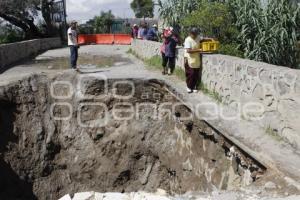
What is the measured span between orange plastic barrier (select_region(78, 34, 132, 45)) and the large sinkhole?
19.7 meters

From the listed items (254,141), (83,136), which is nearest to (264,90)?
(254,141)

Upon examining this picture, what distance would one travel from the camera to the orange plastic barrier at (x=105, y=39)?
108 ft

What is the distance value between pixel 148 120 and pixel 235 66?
3.95 metres

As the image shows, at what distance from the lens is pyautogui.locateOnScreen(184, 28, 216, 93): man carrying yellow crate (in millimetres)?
10467

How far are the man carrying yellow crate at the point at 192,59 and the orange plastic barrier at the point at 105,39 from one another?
21855mm

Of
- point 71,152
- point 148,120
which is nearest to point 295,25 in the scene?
point 148,120

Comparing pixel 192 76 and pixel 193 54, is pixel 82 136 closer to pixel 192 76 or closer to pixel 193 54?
pixel 192 76

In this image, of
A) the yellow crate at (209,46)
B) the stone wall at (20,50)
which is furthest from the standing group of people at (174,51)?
the stone wall at (20,50)

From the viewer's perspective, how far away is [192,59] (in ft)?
35.0

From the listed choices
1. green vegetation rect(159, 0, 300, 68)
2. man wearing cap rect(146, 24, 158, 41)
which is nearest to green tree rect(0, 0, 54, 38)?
man wearing cap rect(146, 24, 158, 41)

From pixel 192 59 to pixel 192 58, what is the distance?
0.08ft

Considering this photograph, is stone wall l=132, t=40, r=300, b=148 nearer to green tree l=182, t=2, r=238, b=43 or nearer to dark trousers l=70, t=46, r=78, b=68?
green tree l=182, t=2, r=238, b=43

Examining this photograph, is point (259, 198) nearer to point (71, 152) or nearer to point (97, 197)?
point (97, 197)

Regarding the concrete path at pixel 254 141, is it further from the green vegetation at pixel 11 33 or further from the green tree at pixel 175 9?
the green vegetation at pixel 11 33
